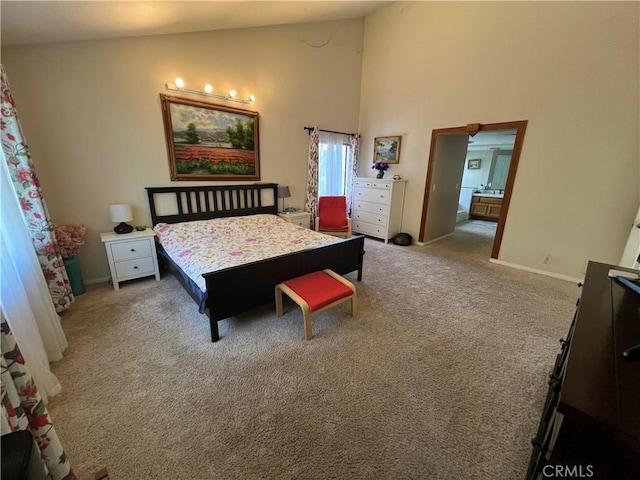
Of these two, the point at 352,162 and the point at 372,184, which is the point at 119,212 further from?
the point at 352,162

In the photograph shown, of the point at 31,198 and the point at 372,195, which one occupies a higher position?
the point at 31,198

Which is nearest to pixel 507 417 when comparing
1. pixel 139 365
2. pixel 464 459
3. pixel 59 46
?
pixel 464 459

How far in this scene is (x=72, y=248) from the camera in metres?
2.69

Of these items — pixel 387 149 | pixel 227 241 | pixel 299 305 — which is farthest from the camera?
pixel 387 149

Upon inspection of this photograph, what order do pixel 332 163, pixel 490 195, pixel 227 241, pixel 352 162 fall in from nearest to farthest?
pixel 227 241
pixel 332 163
pixel 352 162
pixel 490 195

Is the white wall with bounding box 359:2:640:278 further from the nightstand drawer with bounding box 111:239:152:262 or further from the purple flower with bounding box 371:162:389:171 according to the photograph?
the nightstand drawer with bounding box 111:239:152:262

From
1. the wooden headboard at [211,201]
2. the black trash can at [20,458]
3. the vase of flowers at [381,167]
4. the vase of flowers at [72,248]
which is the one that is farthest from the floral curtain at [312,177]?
the black trash can at [20,458]

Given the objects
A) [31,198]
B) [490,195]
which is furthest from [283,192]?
[490,195]

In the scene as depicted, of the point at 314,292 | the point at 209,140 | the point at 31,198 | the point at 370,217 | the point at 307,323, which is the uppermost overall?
the point at 209,140

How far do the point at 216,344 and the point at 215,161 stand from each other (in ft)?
8.65

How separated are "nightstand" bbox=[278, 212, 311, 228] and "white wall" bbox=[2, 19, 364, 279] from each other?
69 centimetres

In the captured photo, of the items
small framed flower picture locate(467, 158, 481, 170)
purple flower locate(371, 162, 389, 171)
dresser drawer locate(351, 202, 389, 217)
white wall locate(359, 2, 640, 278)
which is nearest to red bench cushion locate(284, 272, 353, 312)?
dresser drawer locate(351, 202, 389, 217)

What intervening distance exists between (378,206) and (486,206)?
13.4ft

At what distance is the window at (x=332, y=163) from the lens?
4969 mm
